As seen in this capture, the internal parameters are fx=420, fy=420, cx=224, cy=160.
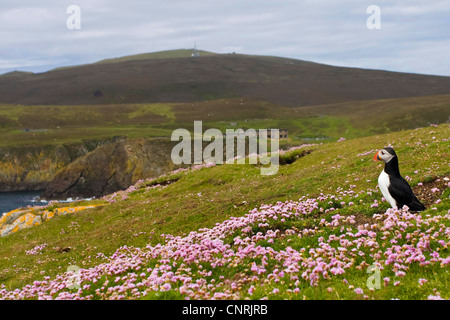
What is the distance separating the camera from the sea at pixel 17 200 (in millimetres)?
90044

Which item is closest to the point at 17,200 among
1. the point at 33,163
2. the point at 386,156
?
the point at 33,163

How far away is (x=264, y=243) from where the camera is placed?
45.1ft

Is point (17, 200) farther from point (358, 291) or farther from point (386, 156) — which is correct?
point (358, 291)

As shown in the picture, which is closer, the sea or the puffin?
the puffin

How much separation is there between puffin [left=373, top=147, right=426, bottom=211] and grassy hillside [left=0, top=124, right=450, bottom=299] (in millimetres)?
538

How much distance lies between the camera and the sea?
90044 millimetres

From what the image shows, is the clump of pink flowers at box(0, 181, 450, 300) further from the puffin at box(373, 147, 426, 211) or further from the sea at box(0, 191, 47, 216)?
the sea at box(0, 191, 47, 216)

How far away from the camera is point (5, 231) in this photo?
106 ft

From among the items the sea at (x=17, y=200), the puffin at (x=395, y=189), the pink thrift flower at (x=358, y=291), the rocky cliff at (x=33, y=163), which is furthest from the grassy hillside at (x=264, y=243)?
the rocky cliff at (x=33, y=163)

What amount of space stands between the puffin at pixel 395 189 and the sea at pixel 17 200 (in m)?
84.6

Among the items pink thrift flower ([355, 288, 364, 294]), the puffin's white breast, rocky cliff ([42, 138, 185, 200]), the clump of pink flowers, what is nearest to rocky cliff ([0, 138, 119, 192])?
rocky cliff ([42, 138, 185, 200])

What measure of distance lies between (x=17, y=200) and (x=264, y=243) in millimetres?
100427
